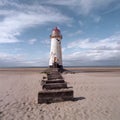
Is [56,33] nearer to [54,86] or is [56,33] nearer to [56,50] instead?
[56,50]

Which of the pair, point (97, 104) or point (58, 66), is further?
point (58, 66)

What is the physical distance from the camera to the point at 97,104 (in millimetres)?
8930

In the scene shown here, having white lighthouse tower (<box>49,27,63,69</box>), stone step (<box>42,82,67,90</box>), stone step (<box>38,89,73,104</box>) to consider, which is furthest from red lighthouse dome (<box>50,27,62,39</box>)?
stone step (<box>38,89,73,104</box>)

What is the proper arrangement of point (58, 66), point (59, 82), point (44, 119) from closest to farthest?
point (44, 119)
point (59, 82)
point (58, 66)

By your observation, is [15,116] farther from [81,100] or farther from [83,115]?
[81,100]

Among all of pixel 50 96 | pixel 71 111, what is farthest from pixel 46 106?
pixel 71 111

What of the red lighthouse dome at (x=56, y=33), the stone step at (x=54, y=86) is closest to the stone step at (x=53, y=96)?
the stone step at (x=54, y=86)

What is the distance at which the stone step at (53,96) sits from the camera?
30.6ft

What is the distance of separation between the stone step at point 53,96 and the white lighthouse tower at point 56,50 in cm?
1783

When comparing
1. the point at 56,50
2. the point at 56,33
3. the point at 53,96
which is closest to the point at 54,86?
the point at 53,96

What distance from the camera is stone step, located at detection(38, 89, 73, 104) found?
9.34 m

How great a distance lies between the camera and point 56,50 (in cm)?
2797

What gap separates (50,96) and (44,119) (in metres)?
2.53

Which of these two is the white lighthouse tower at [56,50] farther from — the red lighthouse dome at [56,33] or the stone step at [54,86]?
the stone step at [54,86]
